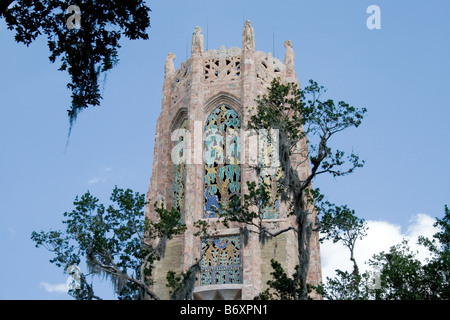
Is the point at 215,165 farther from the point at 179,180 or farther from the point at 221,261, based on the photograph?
the point at 221,261

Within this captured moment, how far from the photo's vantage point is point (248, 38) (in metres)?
33.7

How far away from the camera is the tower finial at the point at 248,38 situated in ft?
110

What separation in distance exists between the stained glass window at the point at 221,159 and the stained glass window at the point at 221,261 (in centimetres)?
136

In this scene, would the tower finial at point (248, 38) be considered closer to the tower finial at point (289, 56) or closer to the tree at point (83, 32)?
the tower finial at point (289, 56)

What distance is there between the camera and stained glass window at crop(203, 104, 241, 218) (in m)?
30.8

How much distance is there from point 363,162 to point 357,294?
13.3 feet

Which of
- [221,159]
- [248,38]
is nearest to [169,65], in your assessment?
[248,38]

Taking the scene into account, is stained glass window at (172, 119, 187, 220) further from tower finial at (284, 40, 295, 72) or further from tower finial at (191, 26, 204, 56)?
tower finial at (284, 40, 295, 72)

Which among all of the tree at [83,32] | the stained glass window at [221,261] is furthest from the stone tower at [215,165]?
the tree at [83,32]

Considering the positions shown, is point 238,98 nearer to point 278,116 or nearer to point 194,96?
point 194,96

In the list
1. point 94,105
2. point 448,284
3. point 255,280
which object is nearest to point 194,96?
point 255,280

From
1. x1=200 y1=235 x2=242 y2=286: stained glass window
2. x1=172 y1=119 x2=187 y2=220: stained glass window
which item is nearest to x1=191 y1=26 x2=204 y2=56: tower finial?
x1=172 y1=119 x2=187 y2=220: stained glass window

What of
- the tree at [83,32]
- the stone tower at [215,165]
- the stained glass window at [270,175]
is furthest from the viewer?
the stained glass window at [270,175]

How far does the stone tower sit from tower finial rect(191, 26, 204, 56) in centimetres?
5
